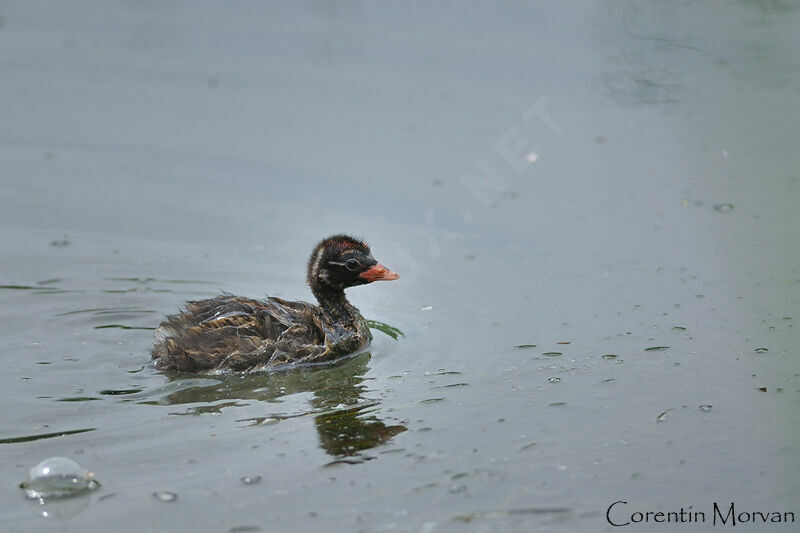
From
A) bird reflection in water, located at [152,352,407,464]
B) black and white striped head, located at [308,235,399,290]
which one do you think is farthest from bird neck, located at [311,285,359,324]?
bird reflection in water, located at [152,352,407,464]

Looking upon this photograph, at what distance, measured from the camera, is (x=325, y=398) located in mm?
7562

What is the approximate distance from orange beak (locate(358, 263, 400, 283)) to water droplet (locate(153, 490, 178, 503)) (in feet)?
11.5

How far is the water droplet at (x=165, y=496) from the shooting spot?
5.78 m

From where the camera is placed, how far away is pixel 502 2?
14.9m

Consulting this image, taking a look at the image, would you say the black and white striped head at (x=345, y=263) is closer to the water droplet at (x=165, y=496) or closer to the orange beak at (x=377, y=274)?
the orange beak at (x=377, y=274)

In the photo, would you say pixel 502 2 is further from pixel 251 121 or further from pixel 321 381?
pixel 321 381

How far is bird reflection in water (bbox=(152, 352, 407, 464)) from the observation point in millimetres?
6652

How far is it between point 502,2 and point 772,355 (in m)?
8.27

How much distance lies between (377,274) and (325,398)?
1.73 meters

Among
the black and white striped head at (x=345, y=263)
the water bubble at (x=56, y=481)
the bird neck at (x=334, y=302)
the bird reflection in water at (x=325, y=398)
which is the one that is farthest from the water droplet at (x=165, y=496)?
the black and white striped head at (x=345, y=263)

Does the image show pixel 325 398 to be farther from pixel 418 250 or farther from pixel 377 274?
pixel 418 250

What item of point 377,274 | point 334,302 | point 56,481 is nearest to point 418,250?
point 377,274

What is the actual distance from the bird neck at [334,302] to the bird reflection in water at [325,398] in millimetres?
492

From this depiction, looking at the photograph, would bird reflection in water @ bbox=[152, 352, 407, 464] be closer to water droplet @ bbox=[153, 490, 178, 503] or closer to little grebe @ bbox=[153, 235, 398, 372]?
little grebe @ bbox=[153, 235, 398, 372]
